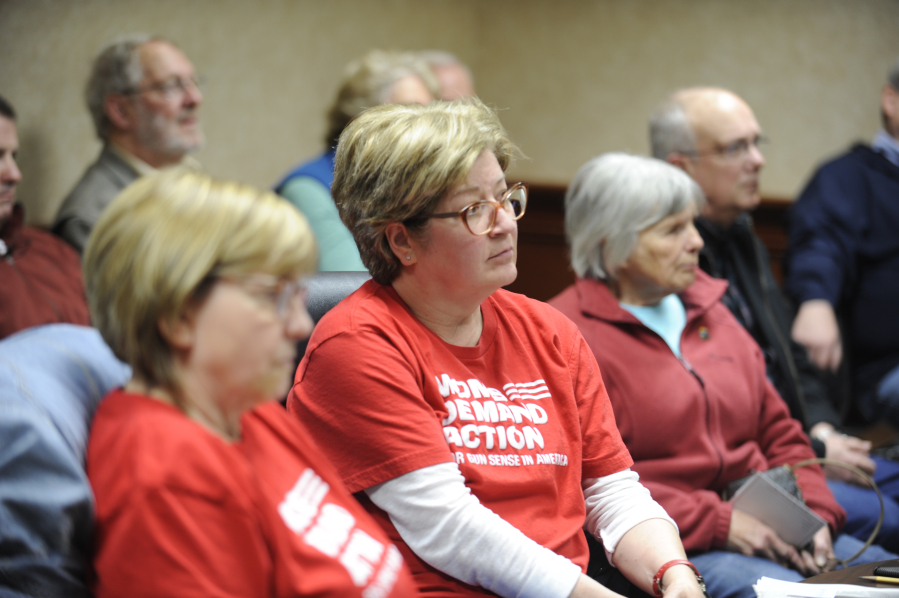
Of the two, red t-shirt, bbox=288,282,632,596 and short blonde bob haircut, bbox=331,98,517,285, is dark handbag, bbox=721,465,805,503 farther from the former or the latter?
short blonde bob haircut, bbox=331,98,517,285

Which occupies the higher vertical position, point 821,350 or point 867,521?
point 821,350

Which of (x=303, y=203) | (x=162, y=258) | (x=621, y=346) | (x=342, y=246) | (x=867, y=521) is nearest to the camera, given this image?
(x=162, y=258)

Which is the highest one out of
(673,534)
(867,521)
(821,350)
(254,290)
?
(254,290)

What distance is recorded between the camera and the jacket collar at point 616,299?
184 cm

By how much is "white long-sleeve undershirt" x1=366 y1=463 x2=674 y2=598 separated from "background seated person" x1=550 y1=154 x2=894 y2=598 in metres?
0.59

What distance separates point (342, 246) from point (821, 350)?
1.53 metres

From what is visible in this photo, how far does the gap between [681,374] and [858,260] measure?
149 cm

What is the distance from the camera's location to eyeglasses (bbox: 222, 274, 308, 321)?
2.81 ft

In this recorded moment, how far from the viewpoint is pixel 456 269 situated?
1.30m

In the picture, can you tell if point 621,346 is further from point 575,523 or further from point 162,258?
point 162,258

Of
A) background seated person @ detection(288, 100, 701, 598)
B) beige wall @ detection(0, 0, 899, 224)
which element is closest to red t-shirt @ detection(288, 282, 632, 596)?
background seated person @ detection(288, 100, 701, 598)

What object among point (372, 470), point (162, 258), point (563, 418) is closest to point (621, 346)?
point (563, 418)

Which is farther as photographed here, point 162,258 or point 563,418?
point 563,418

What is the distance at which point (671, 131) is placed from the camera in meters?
2.63
